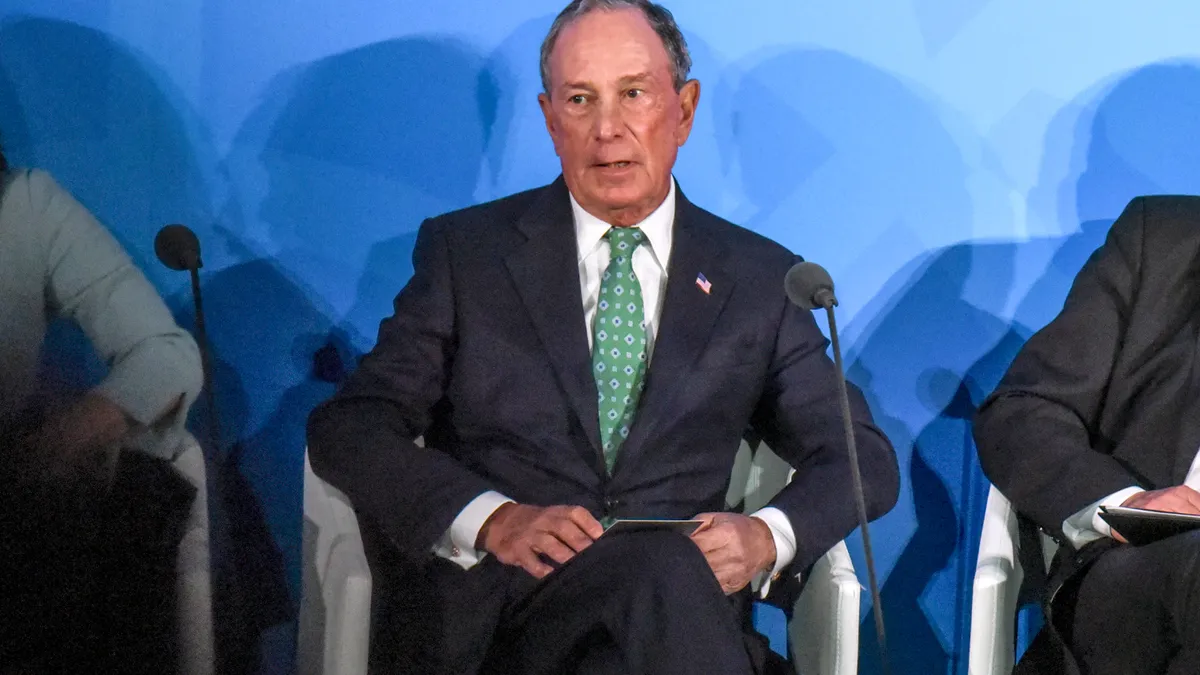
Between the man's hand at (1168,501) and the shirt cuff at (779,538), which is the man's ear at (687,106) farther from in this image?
the man's hand at (1168,501)

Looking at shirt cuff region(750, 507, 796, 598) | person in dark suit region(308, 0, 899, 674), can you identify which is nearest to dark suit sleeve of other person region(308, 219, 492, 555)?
person in dark suit region(308, 0, 899, 674)

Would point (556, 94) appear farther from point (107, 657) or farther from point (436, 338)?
point (107, 657)

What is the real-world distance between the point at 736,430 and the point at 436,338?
0.55 m

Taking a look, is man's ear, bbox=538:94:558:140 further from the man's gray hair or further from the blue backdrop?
the blue backdrop

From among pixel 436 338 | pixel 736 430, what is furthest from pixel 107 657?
pixel 736 430

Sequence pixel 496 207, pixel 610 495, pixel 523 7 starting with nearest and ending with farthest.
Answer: pixel 610 495 → pixel 496 207 → pixel 523 7

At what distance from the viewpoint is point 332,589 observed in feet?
6.42

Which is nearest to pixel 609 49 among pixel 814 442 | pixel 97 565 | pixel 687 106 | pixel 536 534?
pixel 687 106

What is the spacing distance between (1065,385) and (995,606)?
0.45 meters

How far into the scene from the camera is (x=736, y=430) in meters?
2.28

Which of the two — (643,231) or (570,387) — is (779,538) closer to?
(570,387)

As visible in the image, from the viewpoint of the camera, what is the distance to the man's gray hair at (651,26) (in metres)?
2.29

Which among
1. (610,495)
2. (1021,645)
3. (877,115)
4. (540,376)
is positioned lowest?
(1021,645)

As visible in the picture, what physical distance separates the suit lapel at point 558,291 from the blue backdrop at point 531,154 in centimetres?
29
